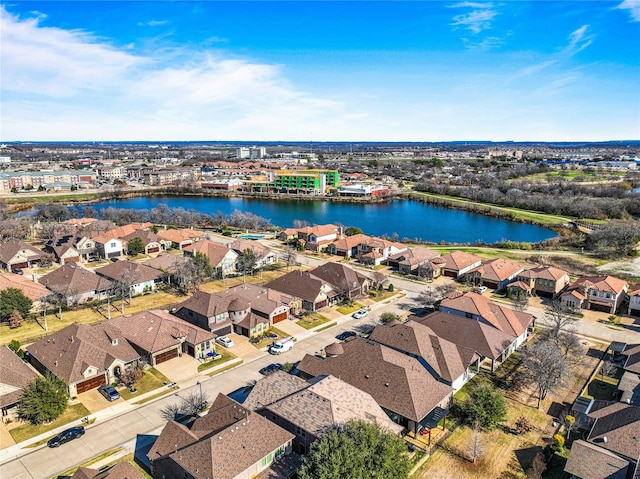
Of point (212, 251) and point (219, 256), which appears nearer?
point (219, 256)

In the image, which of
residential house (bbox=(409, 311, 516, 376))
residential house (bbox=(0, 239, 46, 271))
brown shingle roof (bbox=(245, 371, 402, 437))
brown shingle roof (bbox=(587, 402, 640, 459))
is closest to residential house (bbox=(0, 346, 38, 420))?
brown shingle roof (bbox=(245, 371, 402, 437))

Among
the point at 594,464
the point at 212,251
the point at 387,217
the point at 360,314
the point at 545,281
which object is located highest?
the point at 212,251

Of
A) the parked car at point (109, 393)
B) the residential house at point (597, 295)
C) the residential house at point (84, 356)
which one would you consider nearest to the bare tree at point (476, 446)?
the parked car at point (109, 393)

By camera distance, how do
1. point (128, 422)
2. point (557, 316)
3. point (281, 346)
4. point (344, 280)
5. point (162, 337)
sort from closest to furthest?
1. point (128, 422)
2. point (162, 337)
3. point (281, 346)
4. point (557, 316)
5. point (344, 280)

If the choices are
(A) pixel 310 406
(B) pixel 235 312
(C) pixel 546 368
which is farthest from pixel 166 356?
(C) pixel 546 368

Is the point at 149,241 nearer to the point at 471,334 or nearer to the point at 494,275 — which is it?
the point at 494,275

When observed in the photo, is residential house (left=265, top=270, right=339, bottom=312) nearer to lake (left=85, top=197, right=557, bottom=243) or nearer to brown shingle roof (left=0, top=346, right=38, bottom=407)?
brown shingle roof (left=0, top=346, right=38, bottom=407)
